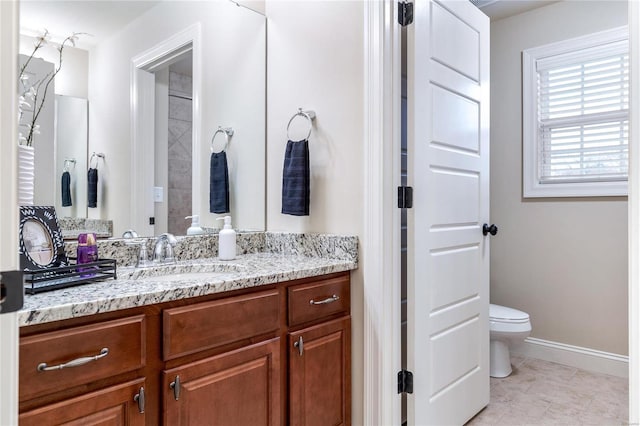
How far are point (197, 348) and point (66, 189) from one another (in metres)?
0.82

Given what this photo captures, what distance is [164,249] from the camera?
1.70m

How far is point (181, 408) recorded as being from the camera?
1.17 metres

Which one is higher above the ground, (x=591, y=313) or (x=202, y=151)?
(x=202, y=151)

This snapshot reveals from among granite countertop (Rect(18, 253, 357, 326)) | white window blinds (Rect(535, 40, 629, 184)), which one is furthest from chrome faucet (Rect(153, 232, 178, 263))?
white window blinds (Rect(535, 40, 629, 184))

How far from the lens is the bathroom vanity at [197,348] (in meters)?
0.94

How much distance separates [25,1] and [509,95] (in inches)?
119

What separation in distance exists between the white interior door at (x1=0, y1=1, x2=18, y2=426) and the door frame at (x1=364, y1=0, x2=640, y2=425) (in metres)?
1.24

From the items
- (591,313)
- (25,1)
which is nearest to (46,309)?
(25,1)

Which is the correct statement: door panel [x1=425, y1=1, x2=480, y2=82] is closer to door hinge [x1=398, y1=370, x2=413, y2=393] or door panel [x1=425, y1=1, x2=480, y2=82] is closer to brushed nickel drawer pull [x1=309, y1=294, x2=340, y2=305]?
brushed nickel drawer pull [x1=309, y1=294, x2=340, y2=305]

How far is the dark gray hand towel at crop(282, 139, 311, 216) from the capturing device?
1.84 m

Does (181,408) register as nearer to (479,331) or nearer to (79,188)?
(79,188)

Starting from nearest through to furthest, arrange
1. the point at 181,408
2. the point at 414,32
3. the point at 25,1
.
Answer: the point at 181,408 < the point at 25,1 < the point at 414,32

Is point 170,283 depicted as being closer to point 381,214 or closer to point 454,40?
point 381,214

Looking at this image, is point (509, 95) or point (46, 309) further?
point (509, 95)
